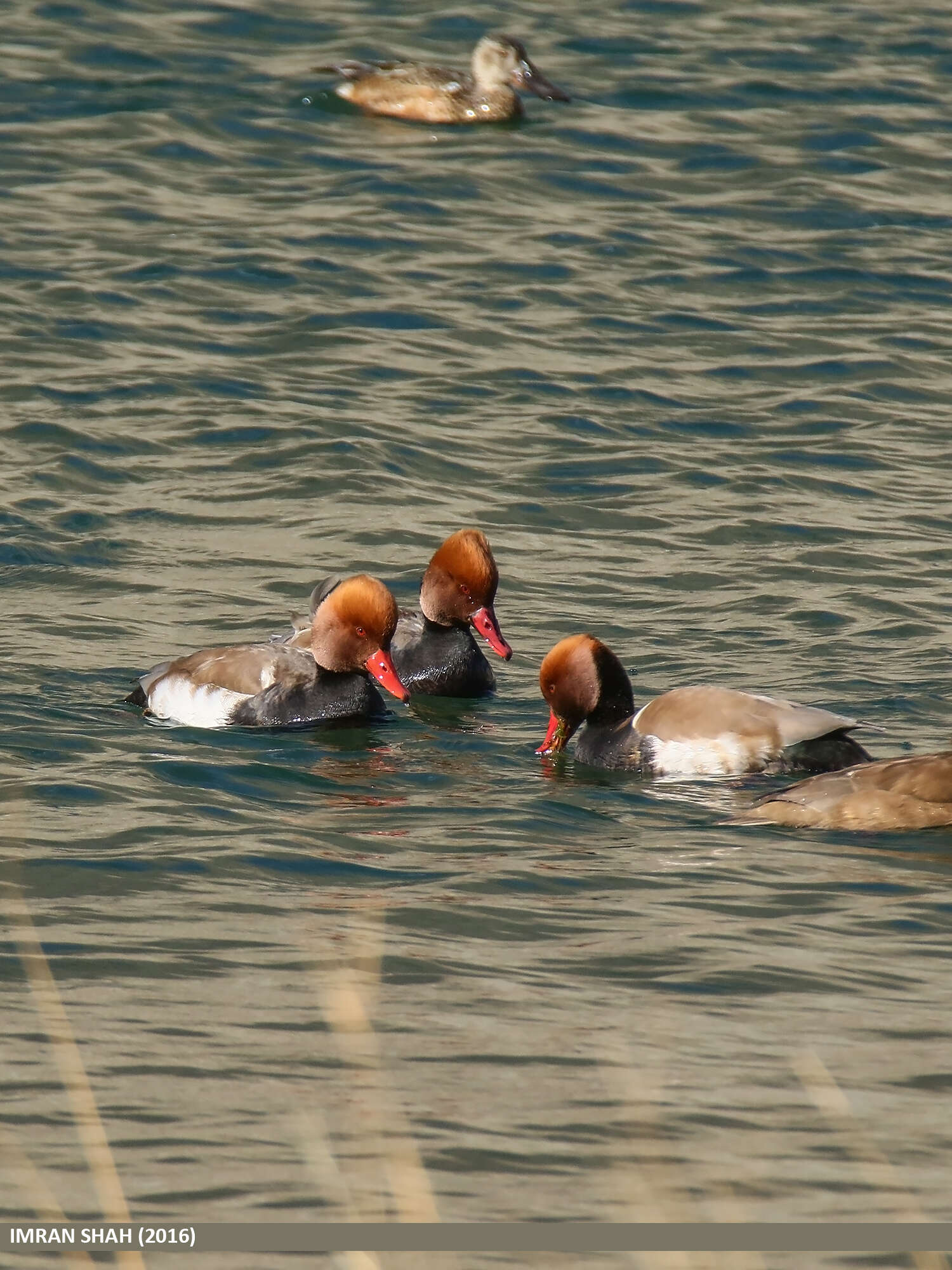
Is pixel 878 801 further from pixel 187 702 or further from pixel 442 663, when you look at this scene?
pixel 187 702

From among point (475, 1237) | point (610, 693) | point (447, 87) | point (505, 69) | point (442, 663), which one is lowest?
point (442, 663)

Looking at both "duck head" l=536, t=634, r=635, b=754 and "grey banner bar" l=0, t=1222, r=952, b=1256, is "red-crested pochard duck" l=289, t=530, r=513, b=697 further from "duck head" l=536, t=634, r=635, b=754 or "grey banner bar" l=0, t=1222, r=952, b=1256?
"grey banner bar" l=0, t=1222, r=952, b=1256

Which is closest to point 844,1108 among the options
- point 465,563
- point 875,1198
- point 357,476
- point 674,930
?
point 875,1198

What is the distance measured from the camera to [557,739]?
9305 millimetres

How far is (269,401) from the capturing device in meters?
14.6

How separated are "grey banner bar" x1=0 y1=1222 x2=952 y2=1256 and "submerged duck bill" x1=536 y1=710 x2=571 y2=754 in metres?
4.69

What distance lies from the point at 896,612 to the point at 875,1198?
654cm

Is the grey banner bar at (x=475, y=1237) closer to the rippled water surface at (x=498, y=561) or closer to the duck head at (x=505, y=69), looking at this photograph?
the rippled water surface at (x=498, y=561)

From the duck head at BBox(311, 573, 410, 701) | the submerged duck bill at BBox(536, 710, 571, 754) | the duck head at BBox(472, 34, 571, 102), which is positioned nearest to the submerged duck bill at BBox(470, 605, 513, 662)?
the duck head at BBox(311, 573, 410, 701)

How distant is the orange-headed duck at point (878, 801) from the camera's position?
7.94m

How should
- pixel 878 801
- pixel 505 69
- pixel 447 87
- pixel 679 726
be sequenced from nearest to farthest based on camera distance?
pixel 878 801, pixel 679 726, pixel 447 87, pixel 505 69

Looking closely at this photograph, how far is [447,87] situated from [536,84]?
40.2 inches

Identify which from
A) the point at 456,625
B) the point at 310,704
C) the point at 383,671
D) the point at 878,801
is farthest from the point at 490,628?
the point at 878,801

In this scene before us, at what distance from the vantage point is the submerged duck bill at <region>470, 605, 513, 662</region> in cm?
1054
